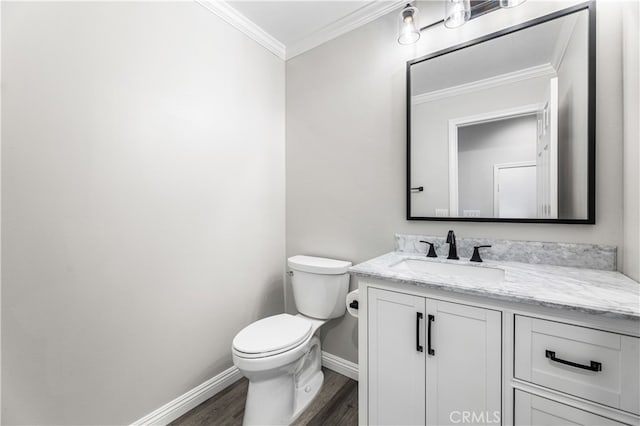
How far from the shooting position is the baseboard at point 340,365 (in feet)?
6.00

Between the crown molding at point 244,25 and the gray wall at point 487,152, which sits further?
the crown molding at point 244,25

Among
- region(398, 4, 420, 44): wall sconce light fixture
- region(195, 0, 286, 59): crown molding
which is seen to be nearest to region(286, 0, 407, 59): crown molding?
region(195, 0, 286, 59): crown molding

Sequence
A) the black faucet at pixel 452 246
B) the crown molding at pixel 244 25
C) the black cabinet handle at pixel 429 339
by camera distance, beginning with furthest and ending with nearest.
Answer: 1. the crown molding at pixel 244 25
2. the black faucet at pixel 452 246
3. the black cabinet handle at pixel 429 339

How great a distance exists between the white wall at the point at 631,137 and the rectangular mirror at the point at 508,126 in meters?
0.10

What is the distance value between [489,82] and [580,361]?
1.27 m

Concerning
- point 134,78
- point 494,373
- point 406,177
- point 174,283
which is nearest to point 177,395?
point 174,283

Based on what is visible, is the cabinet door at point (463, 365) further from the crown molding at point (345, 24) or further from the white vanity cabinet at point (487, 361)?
the crown molding at point (345, 24)

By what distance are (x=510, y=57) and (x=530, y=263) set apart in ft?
3.33

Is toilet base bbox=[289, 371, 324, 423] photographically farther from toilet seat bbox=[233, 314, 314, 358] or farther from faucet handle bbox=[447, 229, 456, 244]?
faucet handle bbox=[447, 229, 456, 244]

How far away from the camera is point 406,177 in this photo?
1625mm

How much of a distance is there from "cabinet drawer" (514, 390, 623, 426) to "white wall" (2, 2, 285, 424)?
1542mm

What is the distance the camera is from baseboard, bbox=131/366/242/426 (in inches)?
54.2

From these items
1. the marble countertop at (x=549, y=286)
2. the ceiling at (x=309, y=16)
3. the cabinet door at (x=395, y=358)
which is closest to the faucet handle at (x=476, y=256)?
the marble countertop at (x=549, y=286)

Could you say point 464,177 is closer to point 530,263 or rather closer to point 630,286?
point 530,263
